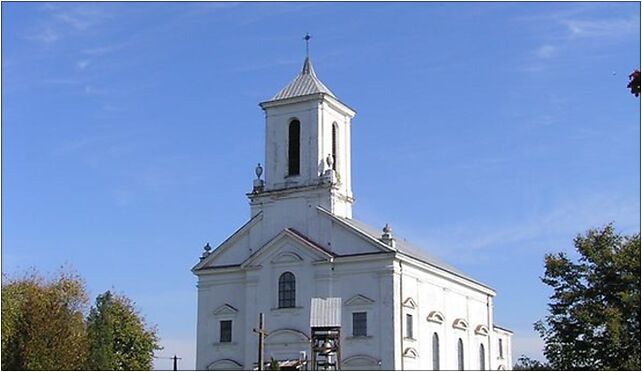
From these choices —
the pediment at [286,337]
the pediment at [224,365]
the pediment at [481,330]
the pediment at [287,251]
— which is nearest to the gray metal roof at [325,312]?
the pediment at [286,337]

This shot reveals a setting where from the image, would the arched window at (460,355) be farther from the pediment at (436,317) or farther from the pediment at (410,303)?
the pediment at (410,303)

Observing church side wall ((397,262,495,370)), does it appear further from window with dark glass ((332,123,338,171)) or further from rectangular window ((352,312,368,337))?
window with dark glass ((332,123,338,171))

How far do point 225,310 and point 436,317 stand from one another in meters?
10.7

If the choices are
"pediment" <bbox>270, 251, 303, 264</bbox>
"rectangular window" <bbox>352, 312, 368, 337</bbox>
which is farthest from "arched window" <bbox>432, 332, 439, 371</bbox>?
"pediment" <bbox>270, 251, 303, 264</bbox>

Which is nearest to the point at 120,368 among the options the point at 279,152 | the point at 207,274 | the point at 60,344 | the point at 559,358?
the point at 60,344

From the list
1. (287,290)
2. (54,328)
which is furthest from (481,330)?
(54,328)

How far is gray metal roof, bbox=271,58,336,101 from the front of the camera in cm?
5222

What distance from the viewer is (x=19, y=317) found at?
59219 mm

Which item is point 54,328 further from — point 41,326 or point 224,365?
point 224,365

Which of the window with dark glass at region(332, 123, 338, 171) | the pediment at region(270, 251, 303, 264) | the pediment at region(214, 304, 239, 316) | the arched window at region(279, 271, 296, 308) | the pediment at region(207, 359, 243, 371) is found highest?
the window with dark glass at region(332, 123, 338, 171)

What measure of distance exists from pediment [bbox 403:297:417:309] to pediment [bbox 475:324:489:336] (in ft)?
29.8

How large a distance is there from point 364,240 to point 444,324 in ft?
24.0

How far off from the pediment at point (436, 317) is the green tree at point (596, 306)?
5.50 m

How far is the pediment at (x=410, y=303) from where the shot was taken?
4736cm
